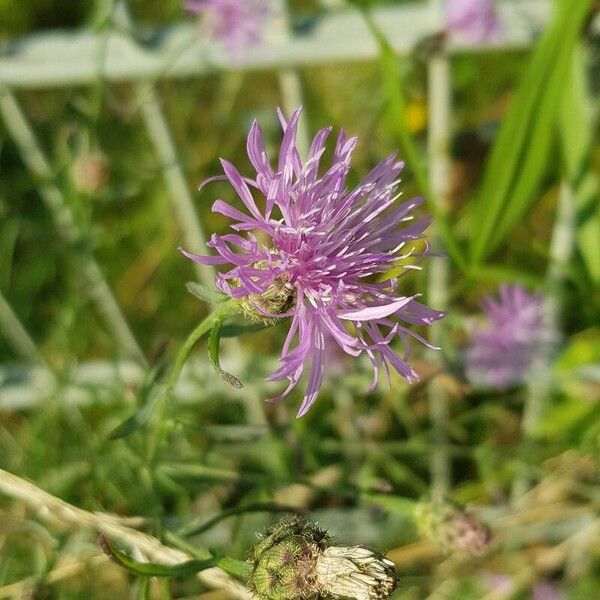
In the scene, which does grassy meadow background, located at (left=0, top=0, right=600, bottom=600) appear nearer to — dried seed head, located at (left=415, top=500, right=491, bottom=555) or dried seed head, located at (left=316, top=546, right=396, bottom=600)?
dried seed head, located at (left=415, top=500, right=491, bottom=555)

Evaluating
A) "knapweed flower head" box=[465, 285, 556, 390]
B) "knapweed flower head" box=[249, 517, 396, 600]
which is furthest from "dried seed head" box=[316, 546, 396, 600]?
"knapweed flower head" box=[465, 285, 556, 390]

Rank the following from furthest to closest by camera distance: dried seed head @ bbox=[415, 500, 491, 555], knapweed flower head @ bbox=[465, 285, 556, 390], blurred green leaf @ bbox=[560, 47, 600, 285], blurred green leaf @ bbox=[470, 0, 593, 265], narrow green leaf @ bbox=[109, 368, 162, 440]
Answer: knapweed flower head @ bbox=[465, 285, 556, 390] → blurred green leaf @ bbox=[560, 47, 600, 285] → blurred green leaf @ bbox=[470, 0, 593, 265] → dried seed head @ bbox=[415, 500, 491, 555] → narrow green leaf @ bbox=[109, 368, 162, 440]

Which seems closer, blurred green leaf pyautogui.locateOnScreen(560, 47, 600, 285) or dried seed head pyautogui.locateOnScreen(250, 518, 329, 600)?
dried seed head pyautogui.locateOnScreen(250, 518, 329, 600)

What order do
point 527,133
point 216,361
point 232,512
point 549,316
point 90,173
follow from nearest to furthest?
1. point 216,361
2. point 232,512
3. point 527,133
4. point 90,173
5. point 549,316

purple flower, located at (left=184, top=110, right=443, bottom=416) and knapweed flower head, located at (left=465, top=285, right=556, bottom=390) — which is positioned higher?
knapweed flower head, located at (left=465, top=285, right=556, bottom=390)

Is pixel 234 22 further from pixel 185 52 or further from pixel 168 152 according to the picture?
pixel 168 152

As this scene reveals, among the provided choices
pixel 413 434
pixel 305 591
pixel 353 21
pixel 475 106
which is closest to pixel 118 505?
pixel 413 434

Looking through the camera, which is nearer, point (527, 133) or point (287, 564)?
point (287, 564)

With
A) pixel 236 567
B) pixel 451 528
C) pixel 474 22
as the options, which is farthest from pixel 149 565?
pixel 474 22
